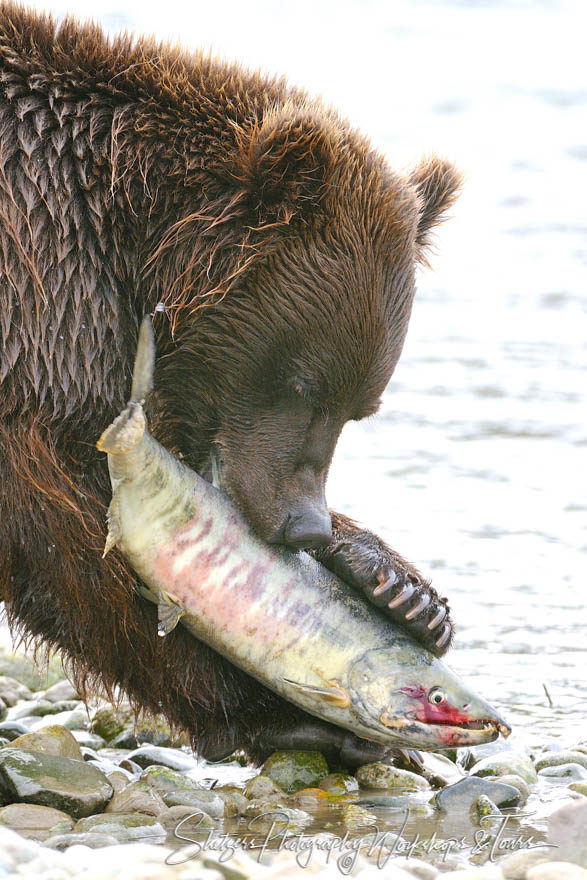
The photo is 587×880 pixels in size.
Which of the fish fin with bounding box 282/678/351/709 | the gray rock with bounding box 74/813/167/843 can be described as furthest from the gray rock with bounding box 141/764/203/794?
the fish fin with bounding box 282/678/351/709

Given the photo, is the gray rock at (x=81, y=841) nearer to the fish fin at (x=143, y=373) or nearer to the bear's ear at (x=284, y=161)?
the fish fin at (x=143, y=373)

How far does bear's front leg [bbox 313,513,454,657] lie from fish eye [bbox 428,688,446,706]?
0.25m

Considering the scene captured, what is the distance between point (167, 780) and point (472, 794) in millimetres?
1107

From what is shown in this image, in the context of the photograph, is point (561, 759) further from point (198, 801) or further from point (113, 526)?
point (113, 526)

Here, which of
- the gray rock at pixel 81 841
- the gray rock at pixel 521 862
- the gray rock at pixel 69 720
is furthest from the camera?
the gray rock at pixel 69 720

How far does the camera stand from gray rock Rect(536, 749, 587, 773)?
18.1 feet

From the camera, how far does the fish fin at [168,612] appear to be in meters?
4.97

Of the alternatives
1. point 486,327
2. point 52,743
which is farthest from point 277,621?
point 486,327

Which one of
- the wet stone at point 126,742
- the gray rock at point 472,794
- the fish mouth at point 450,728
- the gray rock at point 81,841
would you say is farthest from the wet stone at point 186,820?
the wet stone at point 126,742

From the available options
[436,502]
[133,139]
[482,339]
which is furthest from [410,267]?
[482,339]

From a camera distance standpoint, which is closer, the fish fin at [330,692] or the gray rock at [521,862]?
the gray rock at [521,862]

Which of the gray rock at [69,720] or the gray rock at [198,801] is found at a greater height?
the gray rock at [198,801]

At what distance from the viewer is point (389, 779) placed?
538 cm

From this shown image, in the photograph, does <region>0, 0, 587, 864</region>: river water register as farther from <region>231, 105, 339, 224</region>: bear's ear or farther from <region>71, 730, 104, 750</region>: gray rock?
<region>71, 730, 104, 750</region>: gray rock
